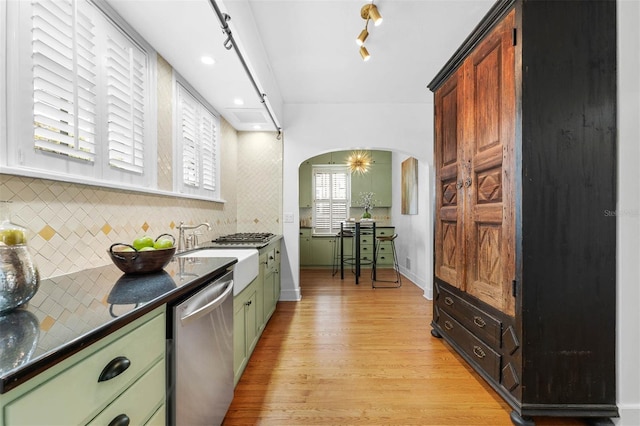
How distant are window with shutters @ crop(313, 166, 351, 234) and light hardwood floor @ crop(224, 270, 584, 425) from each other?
342 centimetres

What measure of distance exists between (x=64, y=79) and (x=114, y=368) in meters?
1.30

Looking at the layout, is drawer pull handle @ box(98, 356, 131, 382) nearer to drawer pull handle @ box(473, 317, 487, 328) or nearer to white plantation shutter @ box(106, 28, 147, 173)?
white plantation shutter @ box(106, 28, 147, 173)

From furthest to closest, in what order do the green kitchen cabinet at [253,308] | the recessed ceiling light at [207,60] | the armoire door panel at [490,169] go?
the recessed ceiling light at [207,60] → the green kitchen cabinet at [253,308] → the armoire door panel at [490,169]

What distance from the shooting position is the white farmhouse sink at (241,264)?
183 centimetres

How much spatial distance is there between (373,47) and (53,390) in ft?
10.0

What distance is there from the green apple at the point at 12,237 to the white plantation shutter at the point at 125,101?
33.9 inches

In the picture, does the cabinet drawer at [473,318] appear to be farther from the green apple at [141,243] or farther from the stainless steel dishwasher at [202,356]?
the green apple at [141,243]

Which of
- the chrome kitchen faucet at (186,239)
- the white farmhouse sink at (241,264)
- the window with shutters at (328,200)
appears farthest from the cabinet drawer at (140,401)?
the window with shutters at (328,200)

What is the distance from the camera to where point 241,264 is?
1899 mm

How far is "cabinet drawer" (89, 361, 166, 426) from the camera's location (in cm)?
79

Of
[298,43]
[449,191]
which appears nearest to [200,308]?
[449,191]

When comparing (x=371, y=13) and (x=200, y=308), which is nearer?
(x=200, y=308)

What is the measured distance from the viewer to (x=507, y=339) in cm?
169

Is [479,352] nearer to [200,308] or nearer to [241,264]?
[241,264]
